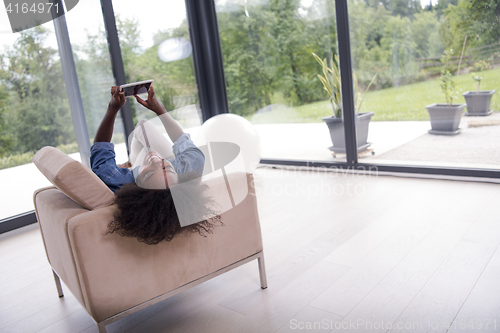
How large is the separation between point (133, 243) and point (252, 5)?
11.3 feet

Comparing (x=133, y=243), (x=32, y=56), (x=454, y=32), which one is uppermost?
(x=32, y=56)

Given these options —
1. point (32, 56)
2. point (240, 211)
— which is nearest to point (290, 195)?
point (240, 211)

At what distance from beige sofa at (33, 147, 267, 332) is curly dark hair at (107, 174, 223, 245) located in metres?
0.05

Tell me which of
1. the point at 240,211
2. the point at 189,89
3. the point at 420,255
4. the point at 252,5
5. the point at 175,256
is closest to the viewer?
the point at 175,256

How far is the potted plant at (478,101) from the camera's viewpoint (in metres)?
3.00

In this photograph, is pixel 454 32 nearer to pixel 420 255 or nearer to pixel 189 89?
pixel 420 255

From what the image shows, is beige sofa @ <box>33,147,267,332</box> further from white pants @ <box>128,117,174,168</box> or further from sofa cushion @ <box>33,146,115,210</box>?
white pants @ <box>128,117,174,168</box>

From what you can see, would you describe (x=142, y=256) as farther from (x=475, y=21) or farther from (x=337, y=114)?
(x=475, y=21)

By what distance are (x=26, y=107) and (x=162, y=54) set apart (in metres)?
1.61

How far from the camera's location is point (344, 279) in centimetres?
191

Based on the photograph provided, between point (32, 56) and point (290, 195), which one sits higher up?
point (32, 56)

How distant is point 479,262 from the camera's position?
1.91 metres

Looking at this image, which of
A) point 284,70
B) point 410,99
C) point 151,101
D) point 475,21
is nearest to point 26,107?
point 151,101

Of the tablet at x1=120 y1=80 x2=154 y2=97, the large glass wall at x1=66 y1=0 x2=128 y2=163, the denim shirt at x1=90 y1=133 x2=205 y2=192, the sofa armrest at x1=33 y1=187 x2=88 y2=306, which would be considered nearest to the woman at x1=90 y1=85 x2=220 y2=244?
the denim shirt at x1=90 y1=133 x2=205 y2=192
